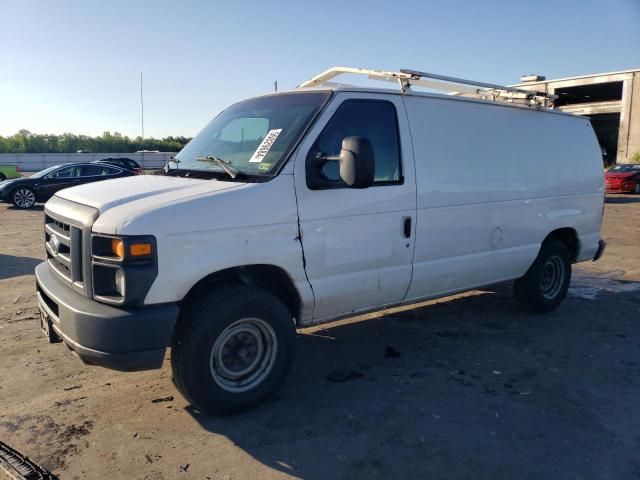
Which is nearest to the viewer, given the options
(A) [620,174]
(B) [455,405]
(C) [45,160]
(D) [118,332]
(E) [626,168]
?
(D) [118,332]

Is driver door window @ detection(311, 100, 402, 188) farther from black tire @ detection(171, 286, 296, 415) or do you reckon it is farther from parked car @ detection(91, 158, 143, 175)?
parked car @ detection(91, 158, 143, 175)

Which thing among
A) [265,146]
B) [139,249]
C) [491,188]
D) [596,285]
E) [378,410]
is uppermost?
[265,146]

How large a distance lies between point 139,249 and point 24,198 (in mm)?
16881

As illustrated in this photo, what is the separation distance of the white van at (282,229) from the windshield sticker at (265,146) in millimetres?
12

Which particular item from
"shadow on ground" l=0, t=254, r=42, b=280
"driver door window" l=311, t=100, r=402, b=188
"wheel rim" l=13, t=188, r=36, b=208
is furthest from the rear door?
"wheel rim" l=13, t=188, r=36, b=208

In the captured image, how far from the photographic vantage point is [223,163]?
4.03 m

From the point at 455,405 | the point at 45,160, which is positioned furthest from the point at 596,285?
the point at 45,160

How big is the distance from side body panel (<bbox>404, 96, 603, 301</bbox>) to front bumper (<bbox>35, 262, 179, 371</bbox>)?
7.44ft

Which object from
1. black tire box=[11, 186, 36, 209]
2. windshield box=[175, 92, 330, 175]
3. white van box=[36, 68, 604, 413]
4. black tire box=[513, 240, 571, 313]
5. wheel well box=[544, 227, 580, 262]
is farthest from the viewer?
black tire box=[11, 186, 36, 209]

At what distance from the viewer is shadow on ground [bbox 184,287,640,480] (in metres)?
3.24

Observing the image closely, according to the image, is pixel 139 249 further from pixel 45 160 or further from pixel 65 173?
pixel 45 160

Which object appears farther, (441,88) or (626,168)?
(626,168)

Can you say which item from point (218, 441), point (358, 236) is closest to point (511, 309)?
point (358, 236)

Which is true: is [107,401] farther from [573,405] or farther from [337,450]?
[573,405]
